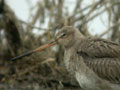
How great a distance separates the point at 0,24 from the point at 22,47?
840mm

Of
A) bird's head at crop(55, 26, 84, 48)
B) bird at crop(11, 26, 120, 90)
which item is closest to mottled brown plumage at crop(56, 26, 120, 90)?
bird at crop(11, 26, 120, 90)

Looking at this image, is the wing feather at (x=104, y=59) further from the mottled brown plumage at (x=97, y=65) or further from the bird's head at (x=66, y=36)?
the bird's head at (x=66, y=36)

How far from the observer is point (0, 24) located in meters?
7.96

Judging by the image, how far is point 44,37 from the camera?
823 cm

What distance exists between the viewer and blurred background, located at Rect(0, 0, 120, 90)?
6848 millimetres

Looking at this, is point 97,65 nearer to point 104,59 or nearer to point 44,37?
point 104,59

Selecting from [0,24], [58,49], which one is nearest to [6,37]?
[0,24]

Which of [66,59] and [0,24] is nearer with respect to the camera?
[66,59]

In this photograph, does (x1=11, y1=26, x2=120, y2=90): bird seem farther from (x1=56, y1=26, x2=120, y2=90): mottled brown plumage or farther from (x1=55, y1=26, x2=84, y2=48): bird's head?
(x1=55, y1=26, x2=84, y2=48): bird's head

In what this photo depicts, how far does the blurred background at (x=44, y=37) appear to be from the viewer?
270 inches

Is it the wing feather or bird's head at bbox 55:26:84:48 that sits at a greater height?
bird's head at bbox 55:26:84:48

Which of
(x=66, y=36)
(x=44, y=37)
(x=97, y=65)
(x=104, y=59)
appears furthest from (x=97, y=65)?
(x=44, y=37)

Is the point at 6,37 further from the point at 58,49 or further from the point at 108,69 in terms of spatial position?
the point at 108,69

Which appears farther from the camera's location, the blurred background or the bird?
the blurred background
